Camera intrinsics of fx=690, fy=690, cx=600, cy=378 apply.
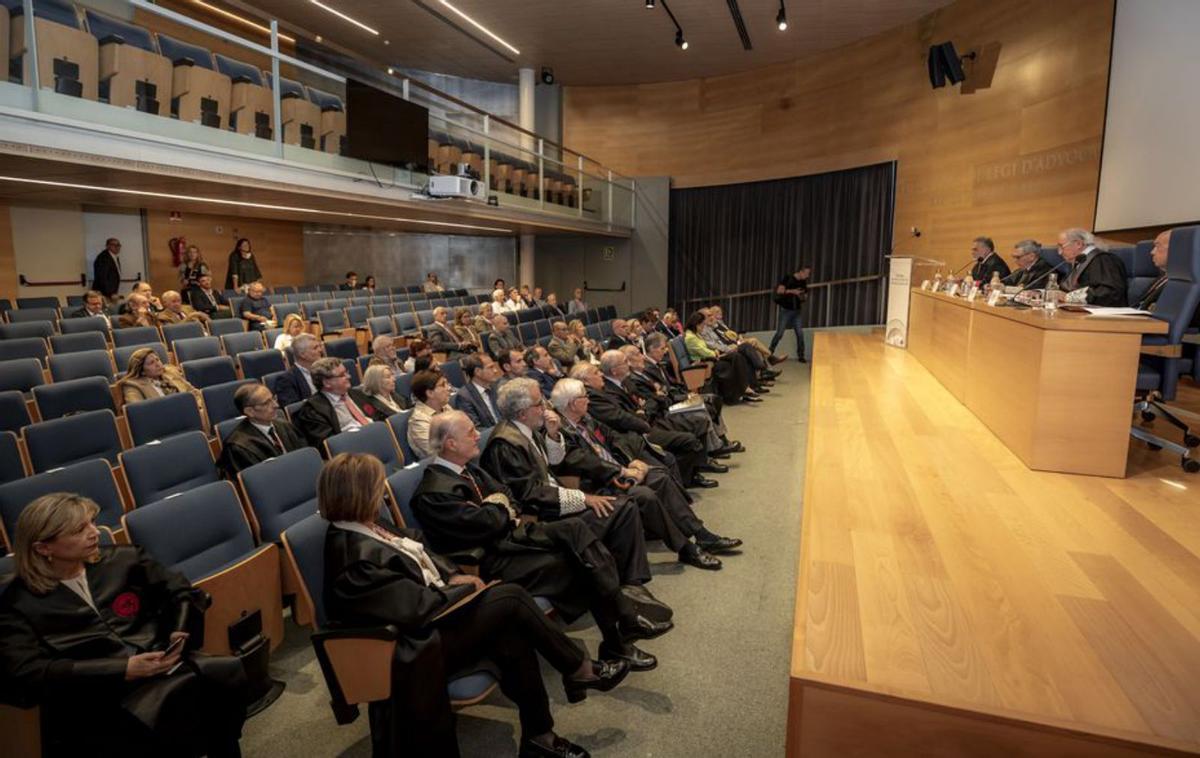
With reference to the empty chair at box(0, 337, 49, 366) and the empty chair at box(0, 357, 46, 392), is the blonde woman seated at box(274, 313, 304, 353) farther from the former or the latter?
the empty chair at box(0, 357, 46, 392)

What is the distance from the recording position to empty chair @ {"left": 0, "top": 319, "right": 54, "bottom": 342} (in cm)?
546

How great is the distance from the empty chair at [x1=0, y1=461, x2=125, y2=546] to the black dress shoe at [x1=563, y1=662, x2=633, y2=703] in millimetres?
1896

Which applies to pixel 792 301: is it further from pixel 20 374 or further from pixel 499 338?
pixel 20 374

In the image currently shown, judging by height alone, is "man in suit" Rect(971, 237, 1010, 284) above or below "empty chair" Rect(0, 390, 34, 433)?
above

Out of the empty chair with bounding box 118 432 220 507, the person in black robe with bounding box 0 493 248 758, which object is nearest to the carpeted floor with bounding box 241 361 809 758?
the person in black robe with bounding box 0 493 248 758

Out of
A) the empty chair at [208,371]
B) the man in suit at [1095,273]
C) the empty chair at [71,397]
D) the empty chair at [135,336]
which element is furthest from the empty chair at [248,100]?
the man in suit at [1095,273]

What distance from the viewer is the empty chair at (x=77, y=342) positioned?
5.21m

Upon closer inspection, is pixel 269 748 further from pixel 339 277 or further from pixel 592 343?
pixel 339 277

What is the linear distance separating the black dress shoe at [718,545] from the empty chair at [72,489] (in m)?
2.68

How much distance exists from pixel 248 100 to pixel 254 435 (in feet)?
12.2

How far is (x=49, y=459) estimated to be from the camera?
3.22m

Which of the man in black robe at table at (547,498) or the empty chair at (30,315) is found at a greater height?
the empty chair at (30,315)

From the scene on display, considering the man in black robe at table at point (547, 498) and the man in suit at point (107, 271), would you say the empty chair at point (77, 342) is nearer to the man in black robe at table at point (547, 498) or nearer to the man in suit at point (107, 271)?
the man in suit at point (107, 271)

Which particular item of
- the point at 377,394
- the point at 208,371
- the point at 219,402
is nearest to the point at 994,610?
the point at 377,394
